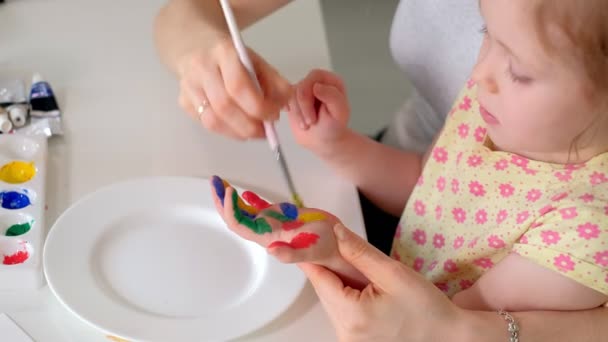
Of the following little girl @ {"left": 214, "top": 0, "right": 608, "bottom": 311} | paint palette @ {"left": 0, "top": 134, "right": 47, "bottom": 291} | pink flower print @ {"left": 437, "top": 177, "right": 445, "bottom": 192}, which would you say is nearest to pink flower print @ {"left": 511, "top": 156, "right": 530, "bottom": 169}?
little girl @ {"left": 214, "top": 0, "right": 608, "bottom": 311}

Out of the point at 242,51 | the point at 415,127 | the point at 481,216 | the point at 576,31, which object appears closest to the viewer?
the point at 576,31

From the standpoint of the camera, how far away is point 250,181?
2.81ft

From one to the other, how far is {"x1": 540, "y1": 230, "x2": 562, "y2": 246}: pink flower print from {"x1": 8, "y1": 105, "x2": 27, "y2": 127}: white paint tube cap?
589mm

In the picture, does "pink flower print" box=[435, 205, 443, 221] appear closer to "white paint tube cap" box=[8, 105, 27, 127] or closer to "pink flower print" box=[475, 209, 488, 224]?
"pink flower print" box=[475, 209, 488, 224]

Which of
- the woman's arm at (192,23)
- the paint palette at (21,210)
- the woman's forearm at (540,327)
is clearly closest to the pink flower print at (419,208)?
the woman's forearm at (540,327)

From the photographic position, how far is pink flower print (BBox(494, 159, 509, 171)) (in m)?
0.83

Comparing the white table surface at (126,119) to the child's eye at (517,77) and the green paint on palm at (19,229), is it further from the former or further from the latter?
the child's eye at (517,77)

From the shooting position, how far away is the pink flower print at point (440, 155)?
916 millimetres

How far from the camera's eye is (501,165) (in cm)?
83

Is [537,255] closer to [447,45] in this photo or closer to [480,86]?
[480,86]

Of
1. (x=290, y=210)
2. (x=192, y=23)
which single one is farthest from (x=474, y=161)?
(x=192, y=23)

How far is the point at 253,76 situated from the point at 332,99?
0.14m

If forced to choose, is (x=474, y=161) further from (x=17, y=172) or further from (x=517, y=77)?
(x=17, y=172)

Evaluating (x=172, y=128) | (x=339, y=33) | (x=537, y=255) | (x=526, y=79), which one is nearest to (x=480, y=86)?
(x=526, y=79)
